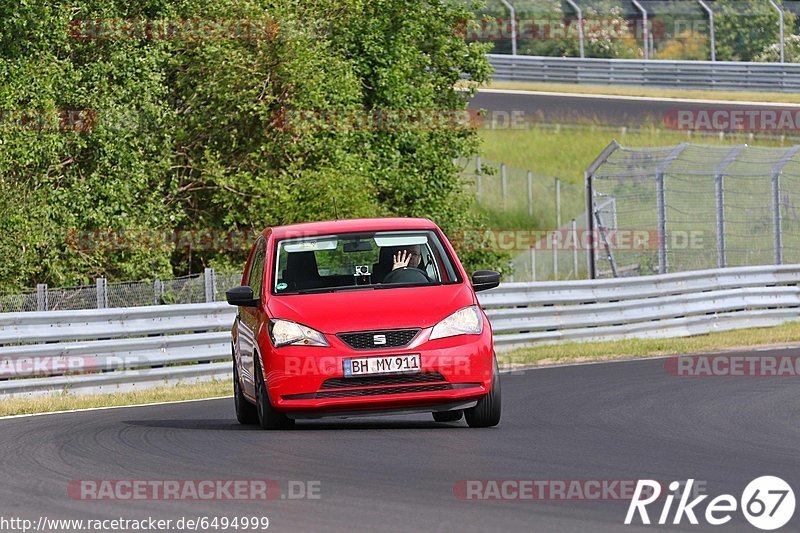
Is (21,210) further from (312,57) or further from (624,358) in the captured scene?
(624,358)

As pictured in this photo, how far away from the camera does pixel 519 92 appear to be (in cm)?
5209

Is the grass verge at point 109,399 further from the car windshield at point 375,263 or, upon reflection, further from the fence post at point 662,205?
the fence post at point 662,205

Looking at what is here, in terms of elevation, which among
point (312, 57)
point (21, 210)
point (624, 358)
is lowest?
point (624, 358)

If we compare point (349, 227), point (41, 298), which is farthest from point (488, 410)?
point (41, 298)

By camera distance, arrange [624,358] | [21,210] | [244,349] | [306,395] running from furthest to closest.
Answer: [21,210], [624,358], [244,349], [306,395]

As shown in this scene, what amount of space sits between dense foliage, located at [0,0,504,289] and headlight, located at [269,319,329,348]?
1345 centimetres

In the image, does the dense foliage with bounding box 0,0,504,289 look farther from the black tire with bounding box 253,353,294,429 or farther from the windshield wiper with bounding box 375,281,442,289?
the windshield wiper with bounding box 375,281,442,289

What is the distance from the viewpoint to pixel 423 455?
9555mm

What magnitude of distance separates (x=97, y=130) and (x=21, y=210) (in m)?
1.93

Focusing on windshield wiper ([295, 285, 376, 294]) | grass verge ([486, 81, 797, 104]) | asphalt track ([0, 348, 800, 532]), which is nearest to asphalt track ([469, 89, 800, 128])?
grass verge ([486, 81, 797, 104])

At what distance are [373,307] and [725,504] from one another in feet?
13.6

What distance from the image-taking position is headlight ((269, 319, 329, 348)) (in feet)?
35.8

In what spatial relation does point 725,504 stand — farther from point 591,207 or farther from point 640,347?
point 591,207

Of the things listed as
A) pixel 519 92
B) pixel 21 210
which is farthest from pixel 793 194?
pixel 519 92
